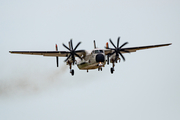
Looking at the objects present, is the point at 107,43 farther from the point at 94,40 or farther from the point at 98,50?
the point at 94,40

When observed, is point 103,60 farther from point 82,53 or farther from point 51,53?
point 51,53

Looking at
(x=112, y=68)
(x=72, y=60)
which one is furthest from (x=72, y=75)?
(x=112, y=68)

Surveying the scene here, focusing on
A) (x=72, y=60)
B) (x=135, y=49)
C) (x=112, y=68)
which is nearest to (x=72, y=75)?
(x=72, y=60)

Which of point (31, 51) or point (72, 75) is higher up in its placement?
point (31, 51)

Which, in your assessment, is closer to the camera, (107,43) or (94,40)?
(107,43)

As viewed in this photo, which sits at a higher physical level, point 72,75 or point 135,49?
point 135,49

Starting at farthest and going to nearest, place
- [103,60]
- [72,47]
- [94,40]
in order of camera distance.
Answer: [94,40], [72,47], [103,60]

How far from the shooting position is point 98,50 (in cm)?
4319

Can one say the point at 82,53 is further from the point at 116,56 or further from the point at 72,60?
the point at 116,56

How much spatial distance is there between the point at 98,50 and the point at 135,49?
268 inches

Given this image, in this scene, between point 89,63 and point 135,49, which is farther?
point 135,49

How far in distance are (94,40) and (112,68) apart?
23.8 feet

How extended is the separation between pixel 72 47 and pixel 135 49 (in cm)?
903

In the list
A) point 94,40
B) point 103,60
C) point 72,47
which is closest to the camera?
point 103,60
